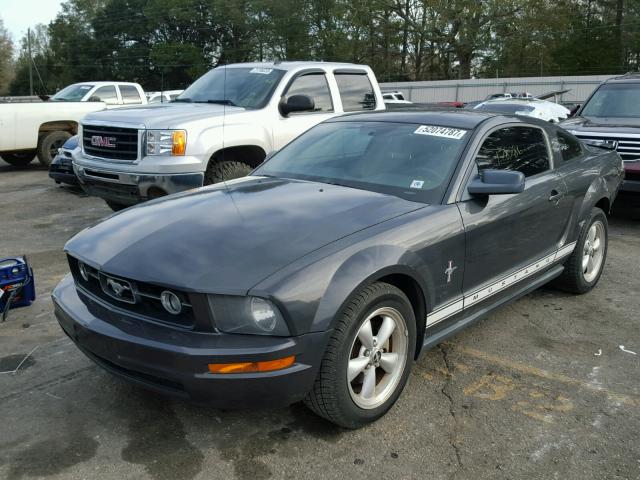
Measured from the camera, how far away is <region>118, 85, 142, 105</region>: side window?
1521 centimetres

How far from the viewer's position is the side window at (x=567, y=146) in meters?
4.81

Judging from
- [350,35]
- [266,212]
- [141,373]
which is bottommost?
[141,373]

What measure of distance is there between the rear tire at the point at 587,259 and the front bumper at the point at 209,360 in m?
2.98

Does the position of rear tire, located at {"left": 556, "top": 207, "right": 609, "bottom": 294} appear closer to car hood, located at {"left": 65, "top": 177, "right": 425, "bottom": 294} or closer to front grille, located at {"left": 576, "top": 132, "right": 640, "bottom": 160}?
car hood, located at {"left": 65, "top": 177, "right": 425, "bottom": 294}

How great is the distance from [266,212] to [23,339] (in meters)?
2.09

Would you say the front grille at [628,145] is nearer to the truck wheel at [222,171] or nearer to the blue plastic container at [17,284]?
the truck wheel at [222,171]

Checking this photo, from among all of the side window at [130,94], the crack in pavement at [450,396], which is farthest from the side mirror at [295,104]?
the side window at [130,94]

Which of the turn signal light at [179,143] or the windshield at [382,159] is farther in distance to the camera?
the turn signal light at [179,143]

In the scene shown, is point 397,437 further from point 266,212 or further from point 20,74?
point 20,74

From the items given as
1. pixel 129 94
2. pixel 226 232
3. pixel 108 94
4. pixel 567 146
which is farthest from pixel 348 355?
pixel 129 94

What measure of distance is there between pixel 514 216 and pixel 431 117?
34.5 inches

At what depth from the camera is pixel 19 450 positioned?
286 cm

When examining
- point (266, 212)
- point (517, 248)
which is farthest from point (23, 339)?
point (517, 248)

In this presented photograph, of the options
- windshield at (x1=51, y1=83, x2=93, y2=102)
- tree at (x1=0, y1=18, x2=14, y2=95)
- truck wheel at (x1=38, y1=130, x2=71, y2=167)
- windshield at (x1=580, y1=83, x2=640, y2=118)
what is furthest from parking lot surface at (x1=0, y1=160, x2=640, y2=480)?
tree at (x1=0, y1=18, x2=14, y2=95)
